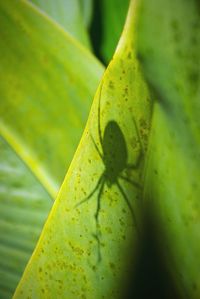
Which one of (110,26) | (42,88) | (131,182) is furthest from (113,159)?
(110,26)

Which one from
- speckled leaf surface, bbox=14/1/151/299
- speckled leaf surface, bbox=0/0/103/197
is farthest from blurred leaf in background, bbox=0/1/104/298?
speckled leaf surface, bbox=14/1/151/299

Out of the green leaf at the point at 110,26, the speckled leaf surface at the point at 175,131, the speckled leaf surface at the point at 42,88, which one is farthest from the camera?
the green leaf at the point at 110,26

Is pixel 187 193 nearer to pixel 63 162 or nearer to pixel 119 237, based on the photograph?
pixel 119 237

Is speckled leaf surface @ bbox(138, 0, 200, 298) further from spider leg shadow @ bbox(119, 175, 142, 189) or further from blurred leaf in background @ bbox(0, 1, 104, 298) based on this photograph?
blurred leaf in background @ bbox(0, 1, 104, 298)

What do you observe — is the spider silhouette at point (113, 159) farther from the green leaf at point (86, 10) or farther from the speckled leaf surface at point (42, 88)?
the green leaf at point (86, 10)

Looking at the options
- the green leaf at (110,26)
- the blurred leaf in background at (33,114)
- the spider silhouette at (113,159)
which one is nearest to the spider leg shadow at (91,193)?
the spider silhouette at (113,159)

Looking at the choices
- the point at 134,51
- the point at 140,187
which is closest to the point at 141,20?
the point at 134,51
